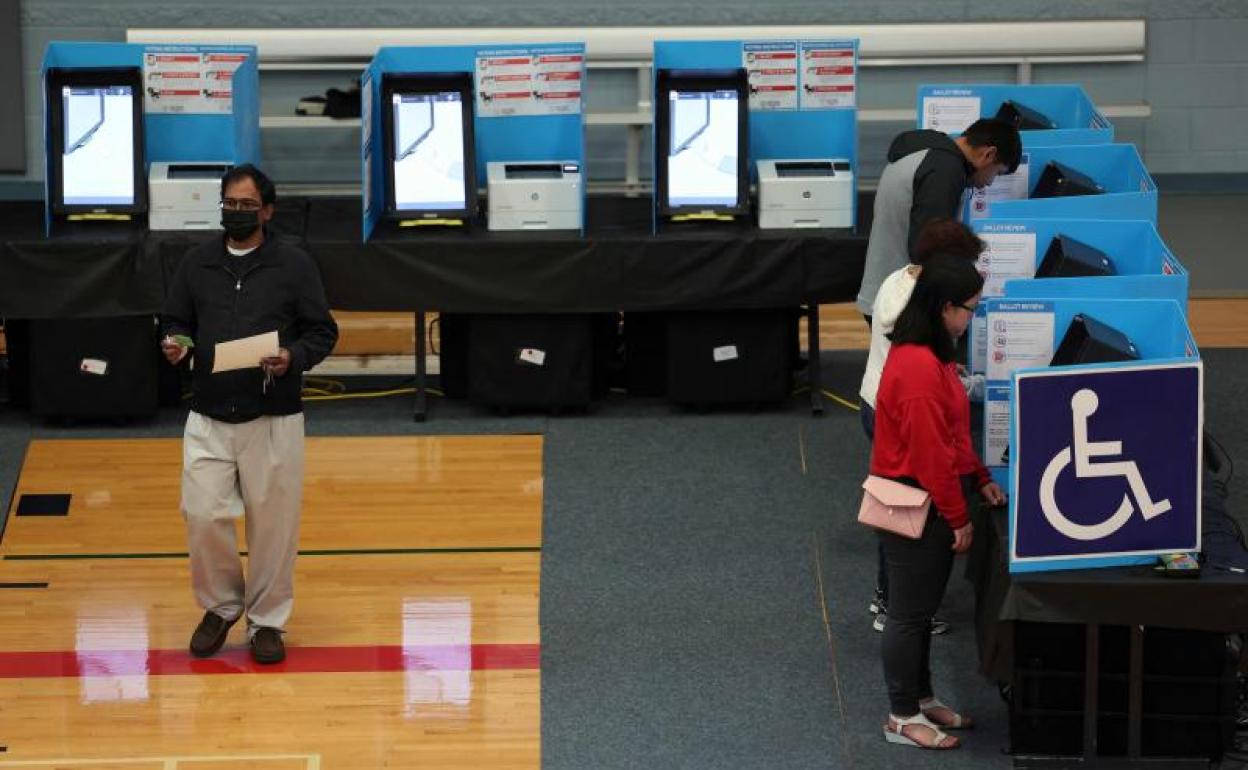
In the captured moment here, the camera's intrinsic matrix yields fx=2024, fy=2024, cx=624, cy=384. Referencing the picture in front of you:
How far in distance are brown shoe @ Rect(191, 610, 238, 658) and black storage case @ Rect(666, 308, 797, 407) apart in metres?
2.56

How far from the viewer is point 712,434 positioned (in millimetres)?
7660

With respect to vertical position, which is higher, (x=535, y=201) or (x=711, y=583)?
(x=535, y=201)

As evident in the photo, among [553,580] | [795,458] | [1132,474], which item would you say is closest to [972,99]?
[795,458]

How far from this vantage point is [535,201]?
25.3 feet

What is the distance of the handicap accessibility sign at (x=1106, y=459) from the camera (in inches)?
185

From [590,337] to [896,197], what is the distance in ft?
6.06

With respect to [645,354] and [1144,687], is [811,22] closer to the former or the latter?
[645,354]

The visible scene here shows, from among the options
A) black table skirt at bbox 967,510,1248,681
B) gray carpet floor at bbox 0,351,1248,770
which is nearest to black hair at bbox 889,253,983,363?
black table skirt at bbox 967,510,1248,681

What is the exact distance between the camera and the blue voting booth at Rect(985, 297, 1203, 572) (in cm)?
471

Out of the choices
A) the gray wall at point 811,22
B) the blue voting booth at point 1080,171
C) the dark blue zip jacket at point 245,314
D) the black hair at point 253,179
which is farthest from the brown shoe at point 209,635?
the gray wall at point 811,22

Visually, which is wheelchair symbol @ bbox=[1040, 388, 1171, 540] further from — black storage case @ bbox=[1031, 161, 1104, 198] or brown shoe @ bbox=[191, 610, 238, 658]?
brown shoe @ bbox=[191, 610, 238, 658]

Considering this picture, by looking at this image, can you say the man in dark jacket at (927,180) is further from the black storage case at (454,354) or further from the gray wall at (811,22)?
the gray wall at (811,22)

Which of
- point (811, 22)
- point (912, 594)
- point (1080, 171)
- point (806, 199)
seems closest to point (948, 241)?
point (912, 594)

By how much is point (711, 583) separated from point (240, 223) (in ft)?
6.23
